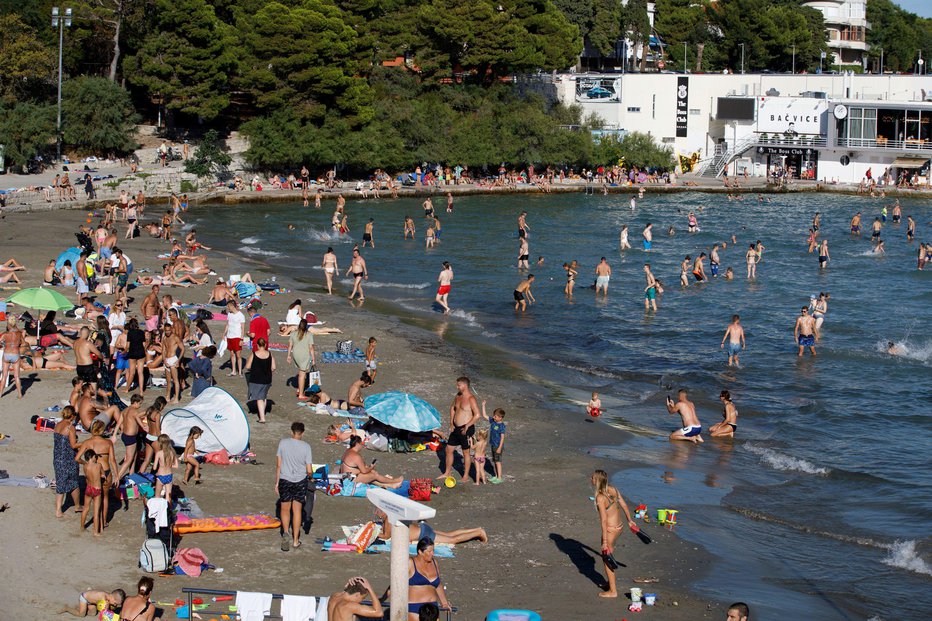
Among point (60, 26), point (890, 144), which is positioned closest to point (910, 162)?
point (890, 144)

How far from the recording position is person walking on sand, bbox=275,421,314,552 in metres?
12.2

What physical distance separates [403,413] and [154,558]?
5.32 m

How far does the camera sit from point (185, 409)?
14.8 metres

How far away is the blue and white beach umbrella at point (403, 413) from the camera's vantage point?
51.9ft

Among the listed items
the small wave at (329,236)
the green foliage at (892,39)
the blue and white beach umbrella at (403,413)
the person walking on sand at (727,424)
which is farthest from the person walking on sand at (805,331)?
the green foliage at (892,39)

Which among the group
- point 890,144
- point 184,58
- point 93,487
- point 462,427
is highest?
point 184,58

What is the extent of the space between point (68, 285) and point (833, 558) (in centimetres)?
1914

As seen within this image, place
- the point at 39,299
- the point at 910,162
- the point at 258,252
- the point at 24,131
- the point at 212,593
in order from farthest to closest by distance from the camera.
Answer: the point at 910,162
the point at 24,131
the point at 258,252
the point at 39,299
the point at 212,593

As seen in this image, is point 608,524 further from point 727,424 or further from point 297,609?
point 727,424

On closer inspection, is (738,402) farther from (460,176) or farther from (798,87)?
(798,87)

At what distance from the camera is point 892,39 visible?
115 meters

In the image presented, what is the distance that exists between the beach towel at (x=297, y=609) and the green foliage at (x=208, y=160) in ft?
158

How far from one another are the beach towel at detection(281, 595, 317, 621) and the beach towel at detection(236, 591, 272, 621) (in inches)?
8.6

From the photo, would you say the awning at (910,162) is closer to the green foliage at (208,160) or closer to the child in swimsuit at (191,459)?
the green foliage at (208,160)
